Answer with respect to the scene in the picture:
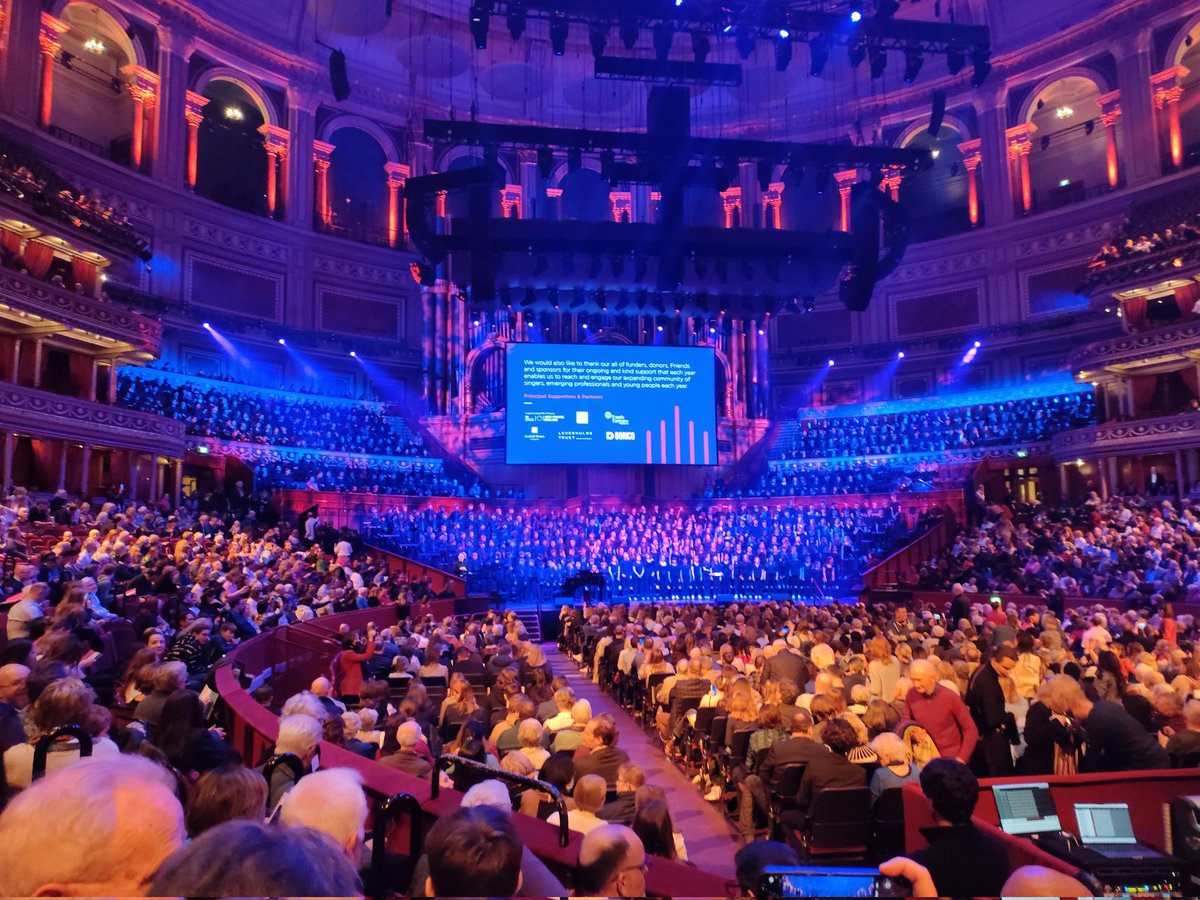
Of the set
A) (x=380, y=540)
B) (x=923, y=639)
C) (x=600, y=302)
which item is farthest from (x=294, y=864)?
(x=380, y=540)

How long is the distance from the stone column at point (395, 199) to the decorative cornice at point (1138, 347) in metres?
23.6

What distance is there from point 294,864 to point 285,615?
1236 cm

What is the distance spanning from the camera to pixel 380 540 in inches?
897

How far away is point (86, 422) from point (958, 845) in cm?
2228

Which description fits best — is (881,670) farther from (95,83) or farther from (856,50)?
(95,83)

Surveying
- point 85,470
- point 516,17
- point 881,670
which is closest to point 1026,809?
point 881,670

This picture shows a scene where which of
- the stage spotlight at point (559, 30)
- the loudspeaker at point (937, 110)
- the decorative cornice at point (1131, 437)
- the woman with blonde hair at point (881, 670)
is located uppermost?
the loudspeaker at point (937, 110)

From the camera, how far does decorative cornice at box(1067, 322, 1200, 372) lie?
73.8 ft

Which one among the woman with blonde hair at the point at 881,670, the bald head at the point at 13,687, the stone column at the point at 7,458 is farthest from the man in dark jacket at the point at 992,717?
the stone column at the point at 7,458

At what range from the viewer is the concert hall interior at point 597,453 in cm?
371

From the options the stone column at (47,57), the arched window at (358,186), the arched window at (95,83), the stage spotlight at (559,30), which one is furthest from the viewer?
the arched window at (358,186)

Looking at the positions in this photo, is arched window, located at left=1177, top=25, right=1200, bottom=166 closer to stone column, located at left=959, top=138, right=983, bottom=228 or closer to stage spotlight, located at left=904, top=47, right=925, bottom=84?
stone column, located at left=959, top=138, right=983, bottom=228

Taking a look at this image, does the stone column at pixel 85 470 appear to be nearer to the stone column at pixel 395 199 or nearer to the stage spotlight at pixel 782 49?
the stone column at pixel 395 199

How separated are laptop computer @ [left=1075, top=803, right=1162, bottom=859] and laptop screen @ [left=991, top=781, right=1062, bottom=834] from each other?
0.12 meters
